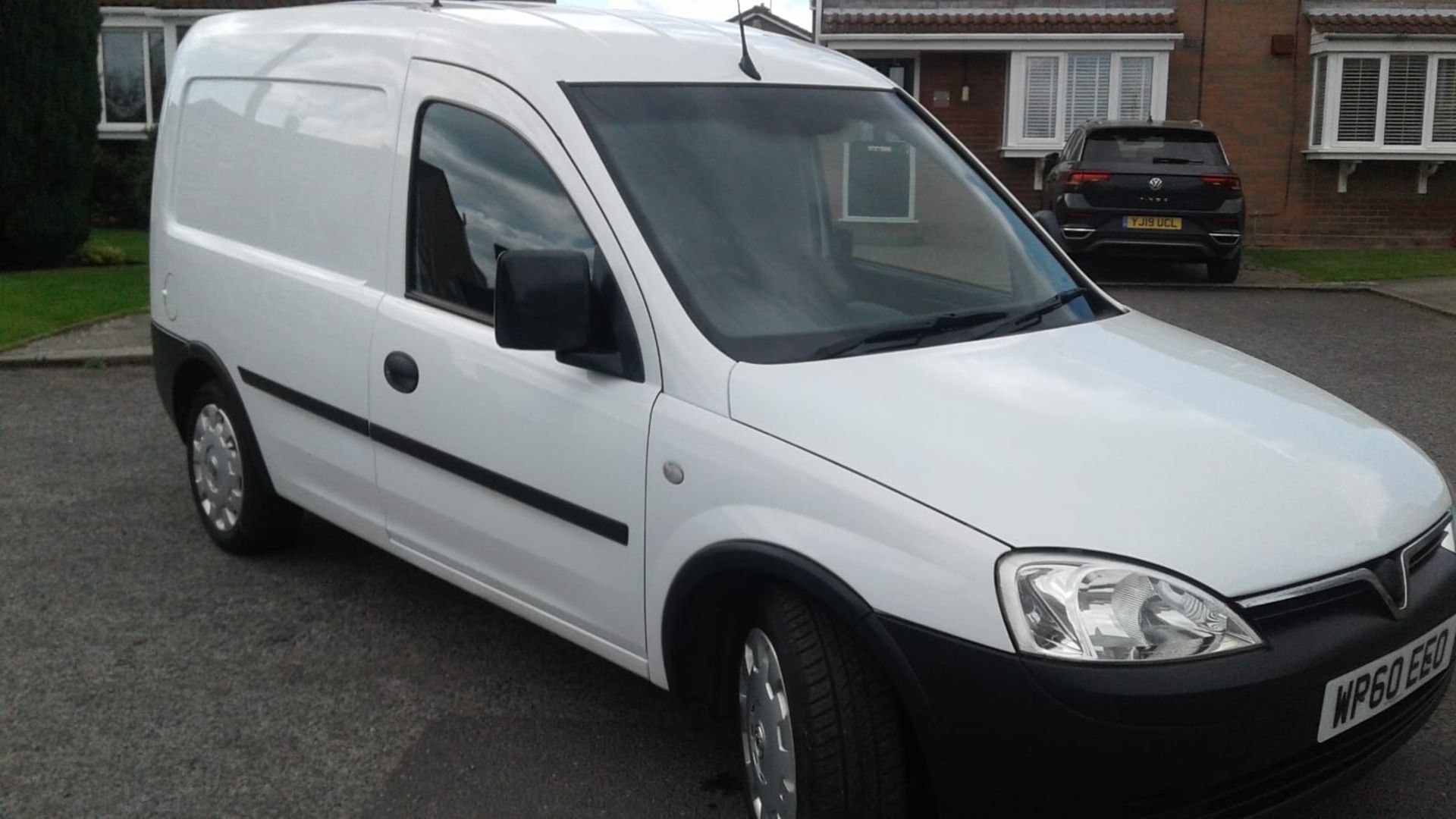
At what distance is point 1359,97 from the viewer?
2248 centimetres

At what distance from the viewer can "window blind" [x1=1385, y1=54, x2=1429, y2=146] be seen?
22.5m

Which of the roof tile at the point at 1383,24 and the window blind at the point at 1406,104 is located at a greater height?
the roof tile at the point at 1383,24

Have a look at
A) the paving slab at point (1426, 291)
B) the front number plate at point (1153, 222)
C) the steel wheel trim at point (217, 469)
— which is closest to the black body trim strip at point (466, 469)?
the steel wheel trim at point (217, 469)

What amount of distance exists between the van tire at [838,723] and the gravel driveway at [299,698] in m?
0.70

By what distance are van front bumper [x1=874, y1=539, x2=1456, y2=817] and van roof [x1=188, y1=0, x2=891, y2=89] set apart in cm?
182

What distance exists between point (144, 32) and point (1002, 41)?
43.9 feet

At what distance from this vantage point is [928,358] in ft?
11.7

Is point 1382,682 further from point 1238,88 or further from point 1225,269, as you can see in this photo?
point 1238,88

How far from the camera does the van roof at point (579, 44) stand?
13.3 ft

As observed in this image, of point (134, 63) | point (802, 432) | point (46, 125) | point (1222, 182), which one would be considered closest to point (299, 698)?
point (802, 432)

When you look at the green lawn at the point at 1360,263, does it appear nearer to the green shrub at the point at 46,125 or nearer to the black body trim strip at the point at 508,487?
the green shrub at the point at 46,125

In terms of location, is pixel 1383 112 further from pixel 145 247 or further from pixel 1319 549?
pixel 1319 549

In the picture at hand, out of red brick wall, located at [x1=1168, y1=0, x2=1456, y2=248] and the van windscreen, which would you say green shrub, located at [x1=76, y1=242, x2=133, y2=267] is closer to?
the van windscreen

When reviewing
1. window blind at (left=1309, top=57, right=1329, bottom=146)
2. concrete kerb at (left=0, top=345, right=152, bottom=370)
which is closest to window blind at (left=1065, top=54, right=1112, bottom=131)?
window blind at (left=1309, top=57, right=1329, bottom=146)
